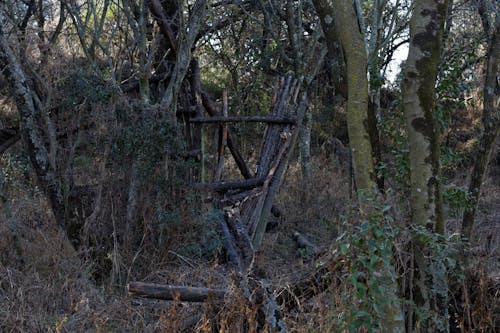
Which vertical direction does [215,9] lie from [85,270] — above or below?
above

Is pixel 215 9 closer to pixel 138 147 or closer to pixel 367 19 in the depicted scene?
pixel 367 19

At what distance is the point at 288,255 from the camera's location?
8.10 m

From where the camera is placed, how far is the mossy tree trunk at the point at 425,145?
376cm

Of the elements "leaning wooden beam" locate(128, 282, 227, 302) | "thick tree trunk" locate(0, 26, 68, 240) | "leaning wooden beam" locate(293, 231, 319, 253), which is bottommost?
"leaning wooden beam" locate(293, 231, 319, 253)

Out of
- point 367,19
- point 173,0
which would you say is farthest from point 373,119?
point 367,19

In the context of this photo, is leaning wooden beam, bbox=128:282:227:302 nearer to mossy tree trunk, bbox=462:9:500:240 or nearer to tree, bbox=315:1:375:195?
tree, bbox=315:1:375:195

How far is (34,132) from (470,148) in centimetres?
1059

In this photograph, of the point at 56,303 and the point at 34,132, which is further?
the point at 34,132

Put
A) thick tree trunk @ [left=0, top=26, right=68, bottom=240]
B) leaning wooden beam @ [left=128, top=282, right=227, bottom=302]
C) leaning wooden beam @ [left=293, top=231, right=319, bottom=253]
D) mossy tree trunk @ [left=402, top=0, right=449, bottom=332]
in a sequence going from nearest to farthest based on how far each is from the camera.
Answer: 1. mossy tree trunk @ [left=402, top=0, right=449, bottom=332]
2. leaning wooden beam @ [left=128, top=282, right=227, bottom=302]
3. thick tree trunk @ [left=0, top=26, right=68, bottom=240]
4. leaning wooden beam @ [left=293, top=231, right=319, bottom=253]

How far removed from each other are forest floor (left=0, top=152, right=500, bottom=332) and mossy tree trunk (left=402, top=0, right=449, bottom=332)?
26 cm

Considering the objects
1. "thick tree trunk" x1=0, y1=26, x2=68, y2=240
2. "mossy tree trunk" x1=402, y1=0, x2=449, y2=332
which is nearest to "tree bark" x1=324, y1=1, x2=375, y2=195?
"mossy tree trunk" x1=402, y1=0, x2=449, y2=332

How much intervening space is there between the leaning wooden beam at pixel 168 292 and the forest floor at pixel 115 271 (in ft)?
0.40

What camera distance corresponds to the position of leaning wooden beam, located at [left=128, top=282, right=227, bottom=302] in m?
4.34

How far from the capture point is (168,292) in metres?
4.40
